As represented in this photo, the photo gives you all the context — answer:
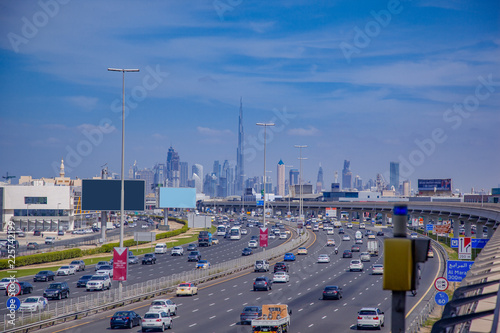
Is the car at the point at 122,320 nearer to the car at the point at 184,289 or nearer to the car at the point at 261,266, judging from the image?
the car at the point at 184,289

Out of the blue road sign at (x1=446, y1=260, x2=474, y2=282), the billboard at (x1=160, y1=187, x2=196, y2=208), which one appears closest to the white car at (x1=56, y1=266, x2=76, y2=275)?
Answer: the blue road sign at (x1=446, y1=260, x2=474, y2=282)

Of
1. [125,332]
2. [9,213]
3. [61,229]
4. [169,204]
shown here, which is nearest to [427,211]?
[169,204]

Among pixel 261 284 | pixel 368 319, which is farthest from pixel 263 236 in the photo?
pixel 368 319

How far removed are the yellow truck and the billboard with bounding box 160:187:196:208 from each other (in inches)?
4240

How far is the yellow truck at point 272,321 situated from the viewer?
32.6 metres

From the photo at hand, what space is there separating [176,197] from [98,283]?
8975 cm

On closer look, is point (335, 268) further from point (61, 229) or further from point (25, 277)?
point (61, 229)

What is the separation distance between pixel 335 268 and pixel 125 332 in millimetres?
42979

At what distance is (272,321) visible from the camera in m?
32.8

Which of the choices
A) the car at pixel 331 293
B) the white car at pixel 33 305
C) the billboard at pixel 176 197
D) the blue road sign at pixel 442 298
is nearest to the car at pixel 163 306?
the white car at pixel 33 305

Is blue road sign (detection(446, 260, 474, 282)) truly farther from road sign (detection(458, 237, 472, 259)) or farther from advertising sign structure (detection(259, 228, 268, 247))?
advertising sign structure (detection(259, 228, 268, 247))

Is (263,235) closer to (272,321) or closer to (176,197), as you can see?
(272,321)

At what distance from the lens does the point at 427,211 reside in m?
128

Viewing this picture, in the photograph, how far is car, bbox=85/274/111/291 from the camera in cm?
5331
